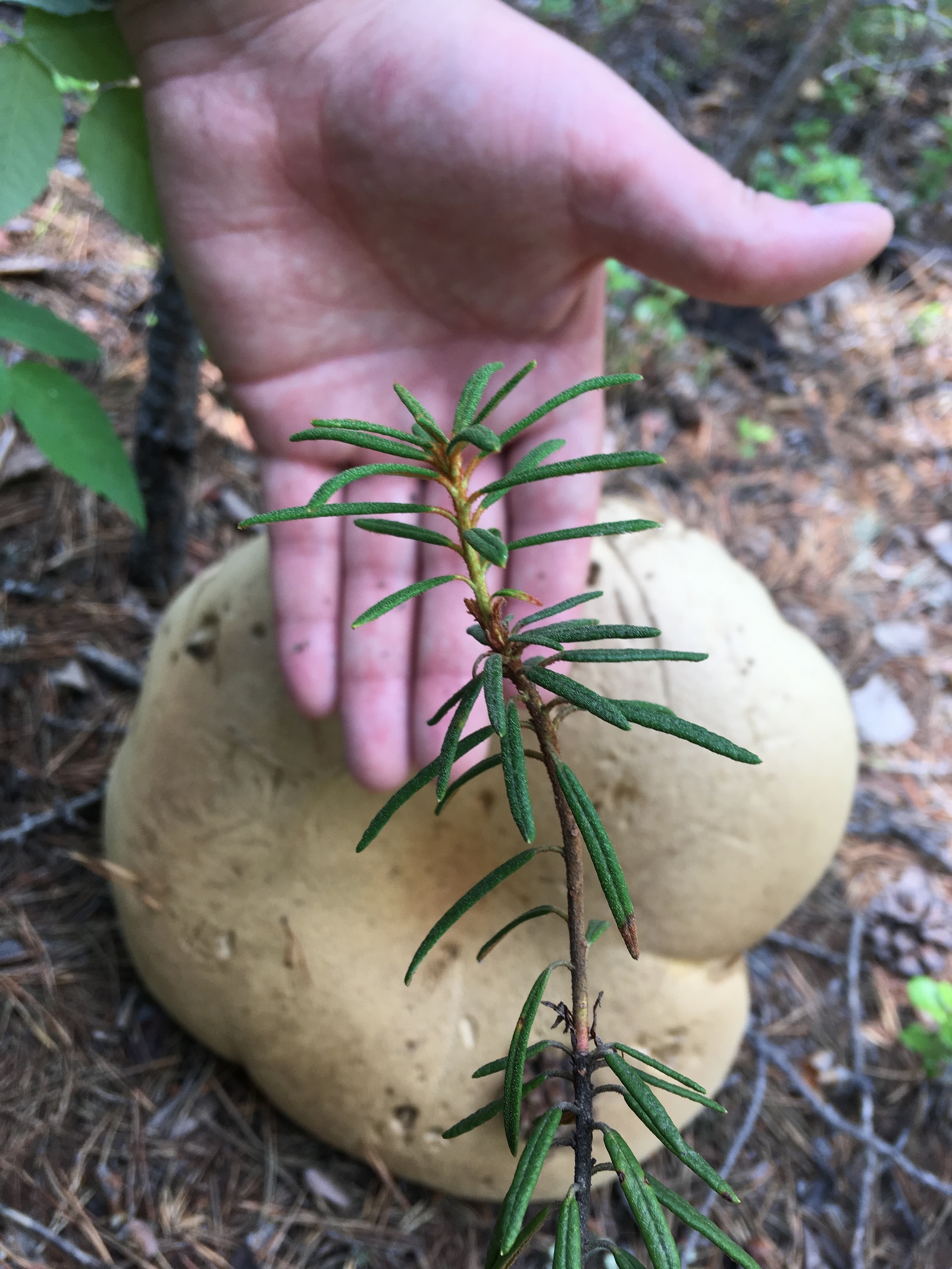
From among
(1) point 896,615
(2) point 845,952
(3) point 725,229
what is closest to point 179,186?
(3) point 725,229

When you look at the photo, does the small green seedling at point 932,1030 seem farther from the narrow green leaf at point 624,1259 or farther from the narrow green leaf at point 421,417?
the narrow green leaf at point 421,417

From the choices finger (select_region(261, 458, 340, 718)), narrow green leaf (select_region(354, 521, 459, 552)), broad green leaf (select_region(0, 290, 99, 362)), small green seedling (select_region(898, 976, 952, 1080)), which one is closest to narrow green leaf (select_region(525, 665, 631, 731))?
narrow green leaf (select_region(354, 521, 459, 552))

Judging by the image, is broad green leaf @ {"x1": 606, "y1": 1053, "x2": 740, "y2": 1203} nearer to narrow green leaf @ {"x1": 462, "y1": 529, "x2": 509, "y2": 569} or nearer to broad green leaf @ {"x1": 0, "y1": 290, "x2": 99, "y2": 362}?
narrow green leaf @ {"x1": 462, "y1": 529, "x2": 509, "y2": 569}

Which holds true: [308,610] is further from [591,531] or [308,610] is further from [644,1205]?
[644,1205]

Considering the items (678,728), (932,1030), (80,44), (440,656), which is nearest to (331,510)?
(678,728)

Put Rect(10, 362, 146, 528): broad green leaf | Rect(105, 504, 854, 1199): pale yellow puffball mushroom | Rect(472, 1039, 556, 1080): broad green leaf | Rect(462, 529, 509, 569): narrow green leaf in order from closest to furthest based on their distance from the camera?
Rect(462, 529, 509, 569): narrow green leaf → Rect(472, 1039, 556, 1080): broad green leaf → Rect(10, 362, 146, 528): broad green leaf → Rect(105, 504, 854, 1199): pale yellow puffball mushroom

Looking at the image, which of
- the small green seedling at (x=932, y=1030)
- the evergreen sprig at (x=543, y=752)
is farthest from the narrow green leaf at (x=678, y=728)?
the small green seedling at (x=932, y=1030)
